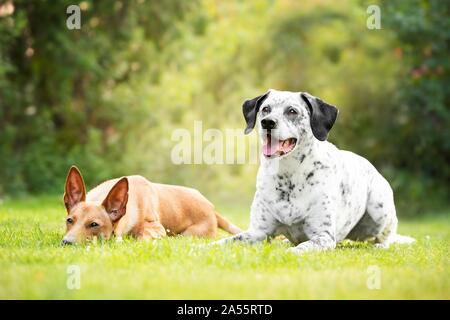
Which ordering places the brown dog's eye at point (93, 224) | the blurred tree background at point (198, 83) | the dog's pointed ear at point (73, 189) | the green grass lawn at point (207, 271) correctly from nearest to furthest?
the green grass lawn at point (207, 271), the brown dog's eye at point (93, 224), the dog's pointed ear at point (73, 189), the blurred tree background at point (198, 83)

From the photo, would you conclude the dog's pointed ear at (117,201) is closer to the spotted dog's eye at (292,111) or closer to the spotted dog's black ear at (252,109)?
the spotted dog's black ear at (252,109)

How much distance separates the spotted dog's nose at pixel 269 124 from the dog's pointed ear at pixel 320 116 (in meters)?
0.45

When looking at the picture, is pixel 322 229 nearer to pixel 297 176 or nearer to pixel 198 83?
pixel 297 176

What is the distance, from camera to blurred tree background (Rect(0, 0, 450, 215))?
1606 centimetres

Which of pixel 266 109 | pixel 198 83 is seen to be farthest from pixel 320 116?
pixel 198 83

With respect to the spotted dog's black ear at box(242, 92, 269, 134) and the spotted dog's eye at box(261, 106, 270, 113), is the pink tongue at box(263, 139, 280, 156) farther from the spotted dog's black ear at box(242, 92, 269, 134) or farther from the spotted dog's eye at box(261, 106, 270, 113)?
the spotted dog's black ear at box(242, 92, 269, 134)

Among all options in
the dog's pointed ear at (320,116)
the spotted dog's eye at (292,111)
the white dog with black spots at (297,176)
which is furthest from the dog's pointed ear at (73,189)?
the dog's pointed ear at (320,116)

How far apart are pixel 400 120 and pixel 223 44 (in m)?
6.24

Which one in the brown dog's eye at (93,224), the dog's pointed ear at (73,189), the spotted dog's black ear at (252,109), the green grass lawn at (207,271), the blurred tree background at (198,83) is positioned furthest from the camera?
the blurred tree background at (198,83)

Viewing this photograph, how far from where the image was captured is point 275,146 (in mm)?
6520

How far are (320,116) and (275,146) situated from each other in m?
0.56

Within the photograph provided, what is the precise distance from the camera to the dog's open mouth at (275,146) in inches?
256
